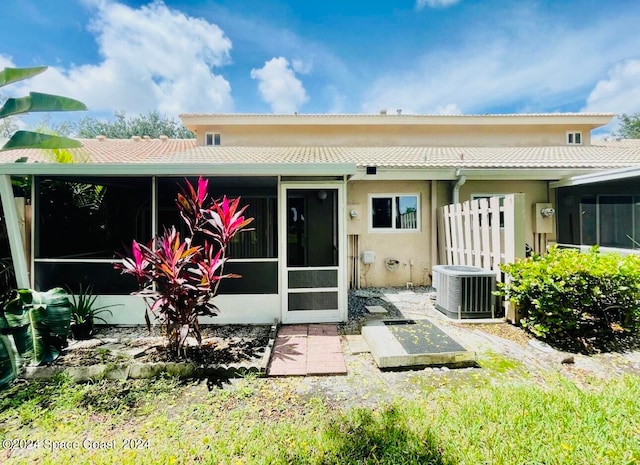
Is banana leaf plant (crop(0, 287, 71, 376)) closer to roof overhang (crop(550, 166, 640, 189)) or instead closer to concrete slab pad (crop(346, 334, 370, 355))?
concrete slab pad (crop(346, 334, 370, 355))

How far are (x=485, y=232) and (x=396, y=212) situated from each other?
2799 mm

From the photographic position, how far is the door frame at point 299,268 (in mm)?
5594

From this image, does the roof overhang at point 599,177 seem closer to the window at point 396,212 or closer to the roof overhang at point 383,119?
the window at point 396,212

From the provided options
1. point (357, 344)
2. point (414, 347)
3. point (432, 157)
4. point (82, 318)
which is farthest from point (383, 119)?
point (82, 318)

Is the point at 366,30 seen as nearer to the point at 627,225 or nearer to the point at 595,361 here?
the point at 627,225

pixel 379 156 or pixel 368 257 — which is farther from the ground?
pixel 379 156

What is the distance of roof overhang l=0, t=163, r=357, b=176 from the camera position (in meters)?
5.11

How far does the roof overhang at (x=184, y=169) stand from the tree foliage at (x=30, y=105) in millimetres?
494

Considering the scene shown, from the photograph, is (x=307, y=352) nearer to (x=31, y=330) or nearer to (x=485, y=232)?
(x=31, y=330)

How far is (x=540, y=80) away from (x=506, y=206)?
34.8 feet

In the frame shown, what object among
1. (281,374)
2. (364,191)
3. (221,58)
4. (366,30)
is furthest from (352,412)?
(221,58)

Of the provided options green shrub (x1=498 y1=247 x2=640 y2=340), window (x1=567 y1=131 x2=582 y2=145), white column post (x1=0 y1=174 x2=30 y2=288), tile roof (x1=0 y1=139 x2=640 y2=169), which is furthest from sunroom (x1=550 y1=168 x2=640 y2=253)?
white column post (x1=0 y1=174 x2=30 y2=288)

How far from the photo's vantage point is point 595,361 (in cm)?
409

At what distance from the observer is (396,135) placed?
519 inches
